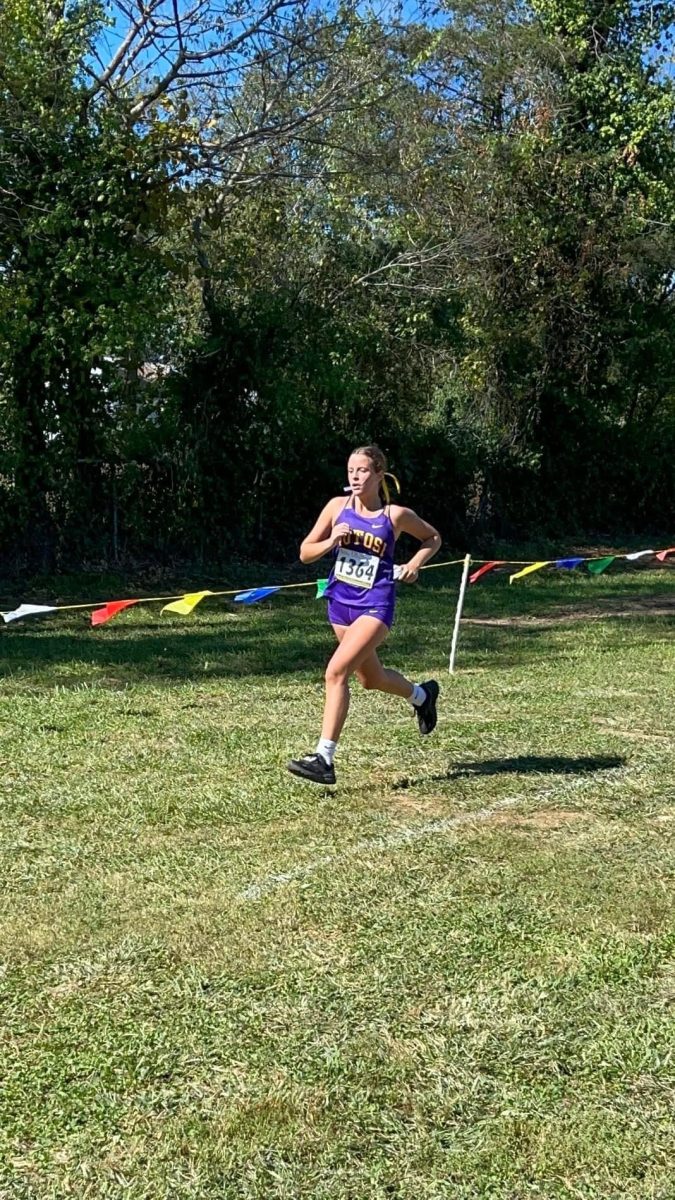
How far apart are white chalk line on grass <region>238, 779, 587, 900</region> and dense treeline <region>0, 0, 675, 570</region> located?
9.55 metres

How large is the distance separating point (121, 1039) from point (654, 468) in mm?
20625

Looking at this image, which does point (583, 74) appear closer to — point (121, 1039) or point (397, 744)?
point (397, 744)

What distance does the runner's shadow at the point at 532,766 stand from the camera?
7.03 metres

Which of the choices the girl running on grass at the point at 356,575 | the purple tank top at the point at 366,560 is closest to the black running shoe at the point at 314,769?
the girl running on grass at the point at 356,575

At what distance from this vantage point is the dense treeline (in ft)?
47.6

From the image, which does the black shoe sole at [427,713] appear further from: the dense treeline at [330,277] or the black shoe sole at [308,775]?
the dense treeline at [330,277]

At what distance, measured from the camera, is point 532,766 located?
7.25 meters

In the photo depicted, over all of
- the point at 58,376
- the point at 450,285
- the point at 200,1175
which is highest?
the point at 450,285

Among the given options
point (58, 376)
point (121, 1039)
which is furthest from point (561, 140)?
point (121, 1039)

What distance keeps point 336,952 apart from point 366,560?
8.15 ft

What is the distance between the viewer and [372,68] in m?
16.9

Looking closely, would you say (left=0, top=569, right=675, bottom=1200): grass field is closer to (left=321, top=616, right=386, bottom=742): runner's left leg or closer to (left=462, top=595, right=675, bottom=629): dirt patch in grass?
(left=321, top=616, right=386, bottom=742): runner's left leg

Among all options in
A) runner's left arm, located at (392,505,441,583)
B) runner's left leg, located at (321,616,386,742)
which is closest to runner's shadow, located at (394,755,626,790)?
runner's left leg, located at (321,616,386,742)

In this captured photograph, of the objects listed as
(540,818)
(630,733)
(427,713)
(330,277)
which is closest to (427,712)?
(427,713)
